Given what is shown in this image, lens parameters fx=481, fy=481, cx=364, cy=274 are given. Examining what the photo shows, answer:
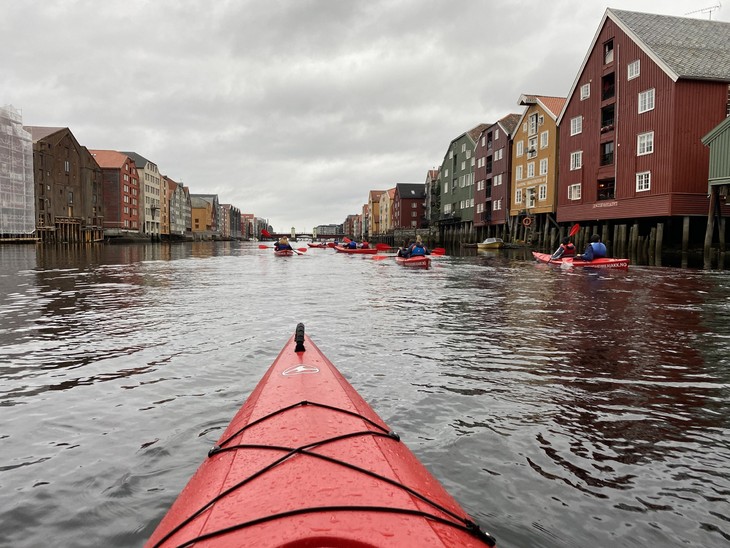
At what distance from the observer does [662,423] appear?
188 inches

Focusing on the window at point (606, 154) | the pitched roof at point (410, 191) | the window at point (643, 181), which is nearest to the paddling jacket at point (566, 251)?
the window at point (643, 181)

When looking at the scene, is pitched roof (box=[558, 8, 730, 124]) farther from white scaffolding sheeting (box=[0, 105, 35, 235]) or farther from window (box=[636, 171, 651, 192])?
white scaffolding sheeting (box=[0, 105, 35, 235])

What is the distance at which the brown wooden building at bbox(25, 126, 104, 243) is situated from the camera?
201 feet

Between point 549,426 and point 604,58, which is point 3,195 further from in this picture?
point 549,426

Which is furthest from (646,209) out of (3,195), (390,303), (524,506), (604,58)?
(3,195)

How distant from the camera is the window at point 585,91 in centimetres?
3676

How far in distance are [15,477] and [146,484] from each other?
1.11 meters

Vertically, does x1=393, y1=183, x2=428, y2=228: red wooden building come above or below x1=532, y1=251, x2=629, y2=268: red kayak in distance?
above

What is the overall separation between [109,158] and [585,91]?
75.4m

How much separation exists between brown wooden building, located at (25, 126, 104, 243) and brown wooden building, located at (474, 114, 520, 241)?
5481 cm

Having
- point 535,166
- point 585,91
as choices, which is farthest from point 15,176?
point 585,91

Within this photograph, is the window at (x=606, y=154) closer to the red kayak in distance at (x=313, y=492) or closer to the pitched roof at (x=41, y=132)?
the red kayak in distance at (x=313, y=492)

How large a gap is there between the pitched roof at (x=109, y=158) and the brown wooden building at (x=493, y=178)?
58609mm

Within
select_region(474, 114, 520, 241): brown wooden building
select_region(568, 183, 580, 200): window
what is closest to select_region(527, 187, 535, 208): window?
select_region(474, 114, 520, 241): brown wooden building
